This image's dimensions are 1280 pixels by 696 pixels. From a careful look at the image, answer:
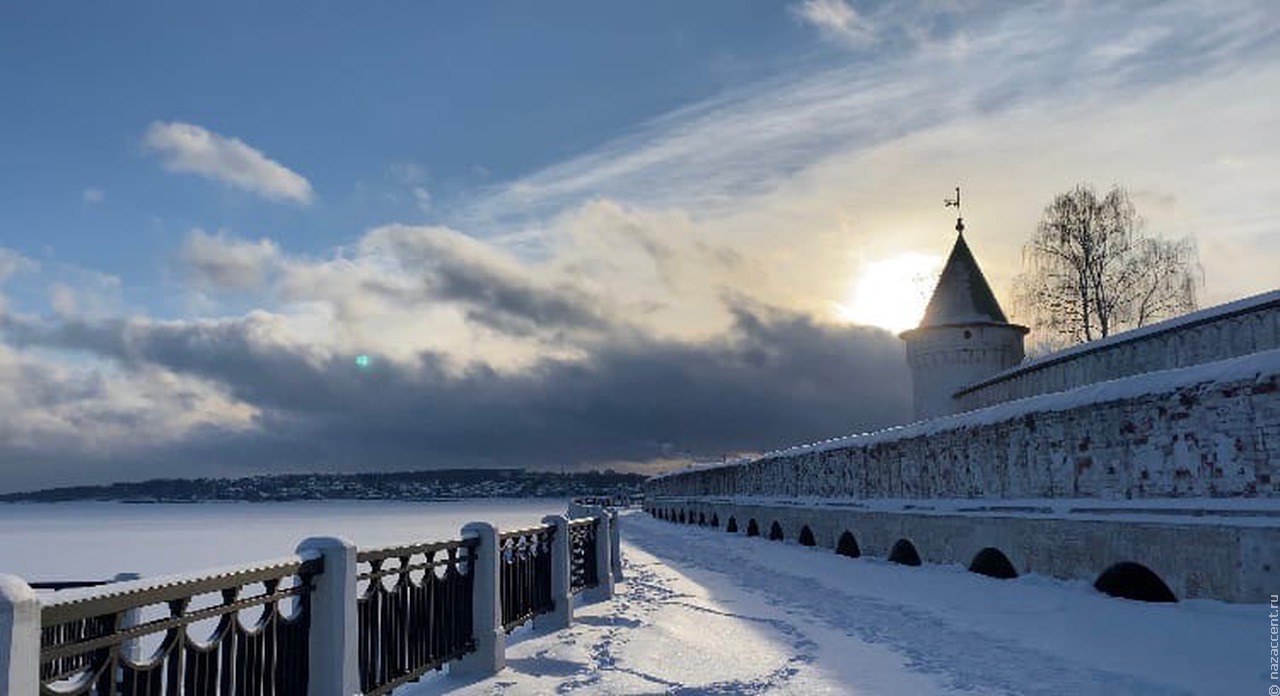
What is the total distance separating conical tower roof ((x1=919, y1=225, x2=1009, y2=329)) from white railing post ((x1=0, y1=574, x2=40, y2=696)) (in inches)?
1622

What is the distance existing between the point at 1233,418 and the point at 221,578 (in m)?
10.0

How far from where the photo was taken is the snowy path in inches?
310

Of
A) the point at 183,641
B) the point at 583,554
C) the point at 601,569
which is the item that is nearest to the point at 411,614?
the point at 183,641

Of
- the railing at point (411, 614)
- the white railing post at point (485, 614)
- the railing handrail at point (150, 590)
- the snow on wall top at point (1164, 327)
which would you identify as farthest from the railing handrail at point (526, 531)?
the snow on wall top at point (1164, 327)

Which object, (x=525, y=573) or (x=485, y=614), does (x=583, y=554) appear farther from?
(x=485, y=614)

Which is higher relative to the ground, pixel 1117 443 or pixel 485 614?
pixel 1117 443

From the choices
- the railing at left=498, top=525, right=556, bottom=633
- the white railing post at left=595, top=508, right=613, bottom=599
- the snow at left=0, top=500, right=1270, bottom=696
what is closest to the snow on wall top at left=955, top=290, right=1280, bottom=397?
the snow at left=0, top=500, right=1270, bottom=696

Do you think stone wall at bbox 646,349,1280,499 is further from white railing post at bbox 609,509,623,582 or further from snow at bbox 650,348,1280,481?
white railing post at bbox 609,509,623,582

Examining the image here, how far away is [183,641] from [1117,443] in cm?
1152

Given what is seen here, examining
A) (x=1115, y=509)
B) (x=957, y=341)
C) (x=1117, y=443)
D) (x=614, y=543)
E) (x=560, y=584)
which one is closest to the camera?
(x=560, y=584)

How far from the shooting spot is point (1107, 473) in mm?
12648

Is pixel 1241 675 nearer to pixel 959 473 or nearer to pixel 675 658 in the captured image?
pixel 675 658

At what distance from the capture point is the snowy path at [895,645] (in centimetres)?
788

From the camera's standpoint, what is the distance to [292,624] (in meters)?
5.43
